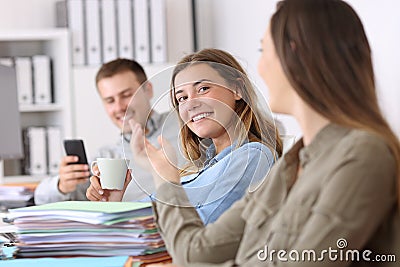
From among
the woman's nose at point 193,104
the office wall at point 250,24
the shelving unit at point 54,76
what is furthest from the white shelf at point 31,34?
the woman's nose at point 193,104

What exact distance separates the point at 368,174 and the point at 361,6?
5.93 ft

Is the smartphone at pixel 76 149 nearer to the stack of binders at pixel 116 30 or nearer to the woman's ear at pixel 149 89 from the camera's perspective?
the woman's ear at pixel 149 89

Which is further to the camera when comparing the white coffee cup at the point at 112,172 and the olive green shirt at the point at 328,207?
the white coffee cup at the point at 112,172

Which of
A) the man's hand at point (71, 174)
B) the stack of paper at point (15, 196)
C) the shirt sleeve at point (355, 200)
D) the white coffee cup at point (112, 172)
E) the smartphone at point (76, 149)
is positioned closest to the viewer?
the shirt sleeve at point (355, 200)

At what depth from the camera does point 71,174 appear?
2.65m

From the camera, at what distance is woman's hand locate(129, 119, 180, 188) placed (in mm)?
1282

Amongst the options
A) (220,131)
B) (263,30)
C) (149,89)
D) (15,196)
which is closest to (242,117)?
(220,131)

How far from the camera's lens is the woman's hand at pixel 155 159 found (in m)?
1.28

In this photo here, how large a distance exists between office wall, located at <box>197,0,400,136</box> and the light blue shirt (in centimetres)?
24

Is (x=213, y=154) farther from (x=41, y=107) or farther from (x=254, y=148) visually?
(x=41, y=107)

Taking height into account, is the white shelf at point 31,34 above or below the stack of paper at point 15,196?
above

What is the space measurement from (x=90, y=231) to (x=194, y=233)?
0.32 metres

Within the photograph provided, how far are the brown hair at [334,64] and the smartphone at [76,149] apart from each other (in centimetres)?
143

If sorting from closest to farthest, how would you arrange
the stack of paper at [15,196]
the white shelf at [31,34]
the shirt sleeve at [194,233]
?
the shirt sleeve at [194,233] → the stack of paper at [15,196] → the white shelf at [31,34]
